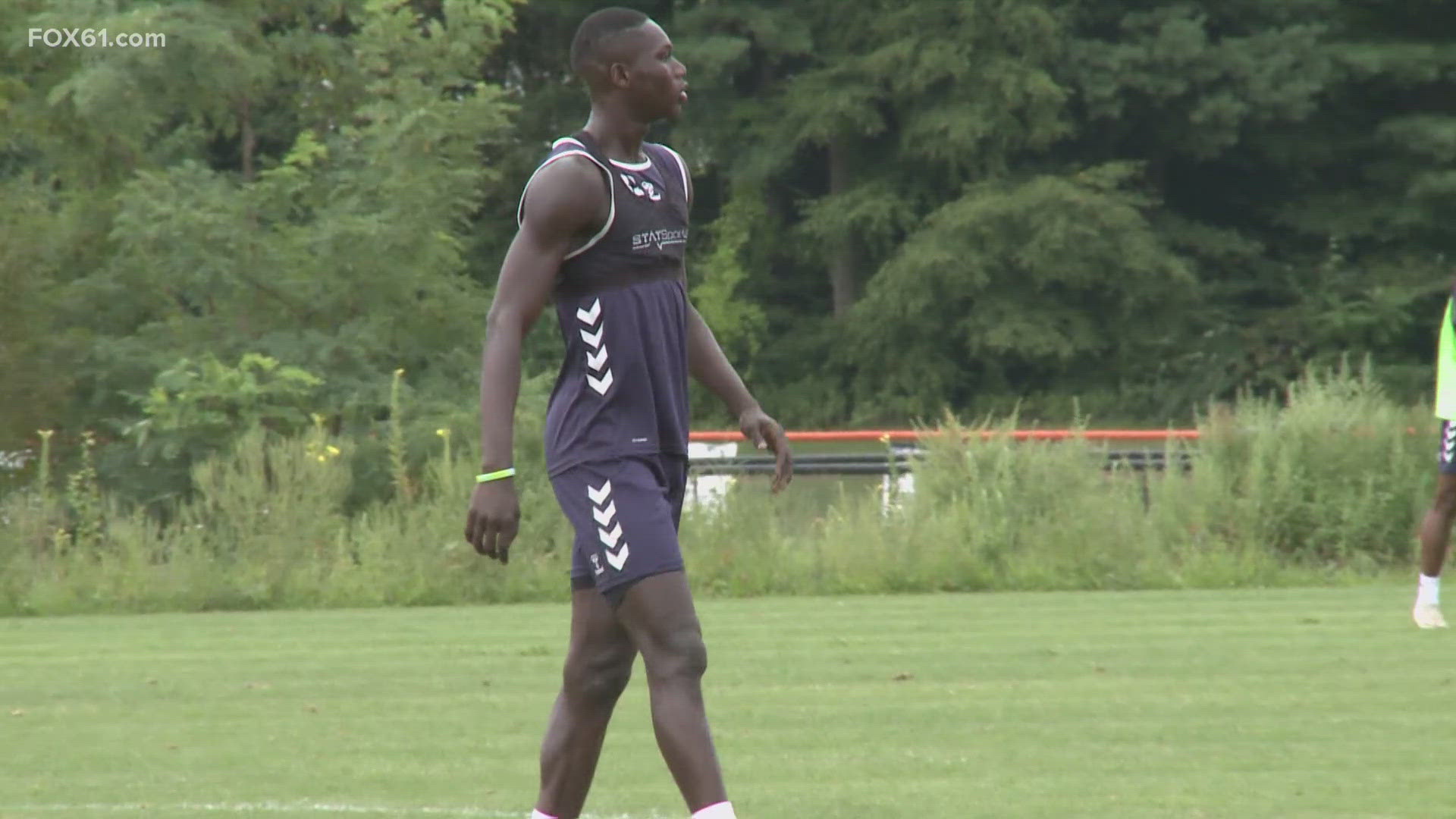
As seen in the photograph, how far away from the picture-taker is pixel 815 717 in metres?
9.59

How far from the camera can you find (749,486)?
1927 centimetres

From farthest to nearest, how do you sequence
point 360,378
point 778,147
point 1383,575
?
1. point 778,147
2. point 360,378
3. point 1383,575

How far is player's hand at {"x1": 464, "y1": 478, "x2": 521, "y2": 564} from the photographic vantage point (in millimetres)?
5242

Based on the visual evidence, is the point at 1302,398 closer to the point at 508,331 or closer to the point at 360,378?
the point at 360,378

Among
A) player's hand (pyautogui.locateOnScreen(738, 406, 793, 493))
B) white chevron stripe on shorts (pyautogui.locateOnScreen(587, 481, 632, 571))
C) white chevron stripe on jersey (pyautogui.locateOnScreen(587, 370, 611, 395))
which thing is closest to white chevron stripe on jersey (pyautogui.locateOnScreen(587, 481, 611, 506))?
white chevron stripe on shorts (pyautogui.locateOnScreen(587, 481, 632, 571))

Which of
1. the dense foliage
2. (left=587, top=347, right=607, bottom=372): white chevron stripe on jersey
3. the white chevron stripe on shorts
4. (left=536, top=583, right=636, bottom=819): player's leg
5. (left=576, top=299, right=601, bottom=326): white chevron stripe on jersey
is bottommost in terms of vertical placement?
(left=536, top=583, right=636, bottom=819): player's leg

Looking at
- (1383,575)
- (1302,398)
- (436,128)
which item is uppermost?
(436,128)

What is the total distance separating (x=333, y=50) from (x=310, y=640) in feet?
61.8

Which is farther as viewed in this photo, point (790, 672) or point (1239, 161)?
point (1239, 161)

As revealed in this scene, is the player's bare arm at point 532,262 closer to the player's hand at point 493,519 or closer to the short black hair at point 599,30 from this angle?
the player's hand at point 493,519

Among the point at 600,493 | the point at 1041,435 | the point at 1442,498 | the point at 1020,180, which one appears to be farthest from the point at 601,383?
the point at 1020,180

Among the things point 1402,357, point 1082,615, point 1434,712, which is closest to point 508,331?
point 1434,712

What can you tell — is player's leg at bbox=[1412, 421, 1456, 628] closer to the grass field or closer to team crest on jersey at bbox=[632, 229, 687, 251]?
the grass field

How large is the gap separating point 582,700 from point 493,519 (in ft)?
2.47
